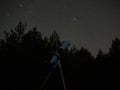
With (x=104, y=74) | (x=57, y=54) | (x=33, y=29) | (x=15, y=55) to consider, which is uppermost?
(x=33, y=29)

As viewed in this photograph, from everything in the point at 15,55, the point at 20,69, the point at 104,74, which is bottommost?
the point at 104,74

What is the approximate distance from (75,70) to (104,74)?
269 centimetres

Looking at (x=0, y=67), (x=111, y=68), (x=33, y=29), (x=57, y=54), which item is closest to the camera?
(x=57, y=54)

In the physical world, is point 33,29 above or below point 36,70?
above

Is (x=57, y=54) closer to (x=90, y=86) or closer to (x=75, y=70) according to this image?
(x=90, y=86)

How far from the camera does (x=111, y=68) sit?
18.5 meters

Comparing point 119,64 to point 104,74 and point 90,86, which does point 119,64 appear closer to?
point 104,74

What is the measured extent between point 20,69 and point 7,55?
2534 millimetres

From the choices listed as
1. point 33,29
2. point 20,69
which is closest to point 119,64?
point 20,69

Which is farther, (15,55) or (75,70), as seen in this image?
(75,70)

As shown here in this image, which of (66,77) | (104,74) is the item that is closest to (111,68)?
(104,74)

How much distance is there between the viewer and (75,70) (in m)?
19.3

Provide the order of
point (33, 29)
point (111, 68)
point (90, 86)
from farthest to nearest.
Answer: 1. point (33, 29)
2. point (111, 68)
3. point (90, 86)

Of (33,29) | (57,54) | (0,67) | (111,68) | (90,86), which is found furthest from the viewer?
(33,29)
